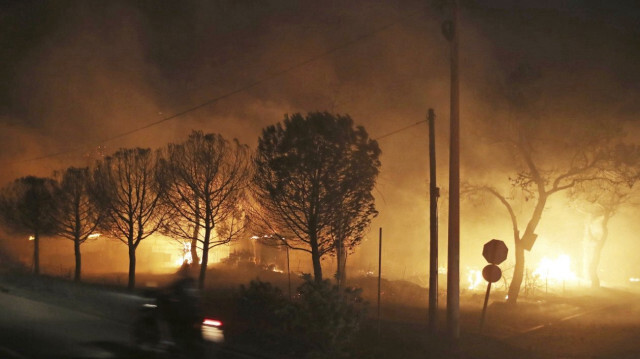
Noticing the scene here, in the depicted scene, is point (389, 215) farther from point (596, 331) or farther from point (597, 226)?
point (596, 331)

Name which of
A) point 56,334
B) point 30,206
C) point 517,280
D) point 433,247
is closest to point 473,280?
point 517,280

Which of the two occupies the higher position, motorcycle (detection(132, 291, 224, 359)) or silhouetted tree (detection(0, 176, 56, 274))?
silhouetted tree (detection(0, 176, 56, 274))

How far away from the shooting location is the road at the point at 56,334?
9039 mm

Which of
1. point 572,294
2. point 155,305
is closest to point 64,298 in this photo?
point 155,305

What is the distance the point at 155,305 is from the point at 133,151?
20157 millimetres

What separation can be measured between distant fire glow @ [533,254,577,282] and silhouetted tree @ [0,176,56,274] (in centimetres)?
3267

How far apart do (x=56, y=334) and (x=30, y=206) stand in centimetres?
2922

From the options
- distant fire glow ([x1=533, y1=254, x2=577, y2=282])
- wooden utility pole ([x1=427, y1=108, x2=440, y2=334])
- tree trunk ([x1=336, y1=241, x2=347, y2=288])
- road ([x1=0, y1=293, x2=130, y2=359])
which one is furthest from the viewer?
distant fire glow ([x1=533, y1=254, x2=577, y2=282])

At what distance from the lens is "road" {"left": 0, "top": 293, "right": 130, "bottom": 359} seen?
9.04 m

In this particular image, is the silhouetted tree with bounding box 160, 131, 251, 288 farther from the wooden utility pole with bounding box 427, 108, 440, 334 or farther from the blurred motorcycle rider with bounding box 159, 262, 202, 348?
the blurred motorcycle rider with bounding box 159, 262, 202, 348

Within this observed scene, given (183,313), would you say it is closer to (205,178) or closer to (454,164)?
(454,164)

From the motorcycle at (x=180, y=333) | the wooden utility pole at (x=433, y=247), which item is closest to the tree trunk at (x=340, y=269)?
the wooden utility pole at (x=433, y=247)

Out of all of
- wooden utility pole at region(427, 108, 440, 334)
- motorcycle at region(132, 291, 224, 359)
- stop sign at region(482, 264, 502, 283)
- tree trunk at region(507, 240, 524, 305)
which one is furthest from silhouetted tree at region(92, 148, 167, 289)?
motorcycle at region(132, 291, 224, 359)

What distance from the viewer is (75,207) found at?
110 feet
